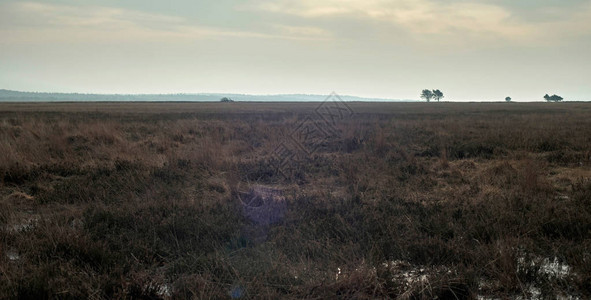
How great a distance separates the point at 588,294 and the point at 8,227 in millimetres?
6843

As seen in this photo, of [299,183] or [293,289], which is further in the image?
[299,183]

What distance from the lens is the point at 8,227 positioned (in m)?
5.23

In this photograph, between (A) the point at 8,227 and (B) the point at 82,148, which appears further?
(B) the point at 82,148

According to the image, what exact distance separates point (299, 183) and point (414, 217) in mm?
3643

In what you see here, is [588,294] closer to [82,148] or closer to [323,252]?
[323,252]

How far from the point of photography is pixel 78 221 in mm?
5379

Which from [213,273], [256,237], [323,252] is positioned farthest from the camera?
[256,237]

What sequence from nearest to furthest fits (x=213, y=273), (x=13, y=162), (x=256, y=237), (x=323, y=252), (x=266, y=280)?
(x=266, y=280), (x=213, y=273), (x=323, y=252), (x=256, y=237), (x=13, y=162)

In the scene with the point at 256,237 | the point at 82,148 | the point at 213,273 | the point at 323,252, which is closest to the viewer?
the point at 213,273

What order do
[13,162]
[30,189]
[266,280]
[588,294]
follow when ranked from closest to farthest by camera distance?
[588,294] < [266,280] < [30,189] < [13,162]

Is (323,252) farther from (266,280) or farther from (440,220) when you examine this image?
(440,220)

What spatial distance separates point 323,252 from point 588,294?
96.7 inches

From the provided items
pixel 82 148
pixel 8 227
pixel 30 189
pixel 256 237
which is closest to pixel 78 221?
pixel 8 227

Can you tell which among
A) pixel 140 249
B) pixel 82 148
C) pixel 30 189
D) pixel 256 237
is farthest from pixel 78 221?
pixel 82 148
